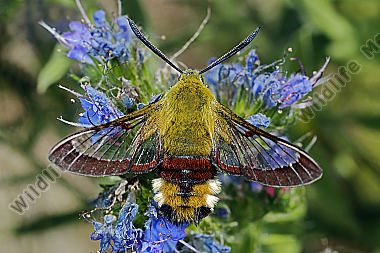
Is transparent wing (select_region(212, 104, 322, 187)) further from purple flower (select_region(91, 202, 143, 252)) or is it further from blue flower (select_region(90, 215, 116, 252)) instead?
blue flower (select_region(90, 215, 116, 252))

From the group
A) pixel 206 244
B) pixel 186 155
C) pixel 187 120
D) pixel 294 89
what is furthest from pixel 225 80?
pixel 206 244

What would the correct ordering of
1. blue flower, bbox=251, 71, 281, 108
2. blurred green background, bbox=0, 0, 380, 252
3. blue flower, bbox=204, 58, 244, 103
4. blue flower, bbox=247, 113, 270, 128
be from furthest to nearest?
1. blurred green background, bbox=0, 0, 380, 252
2. blue flower, bbox=204, 58, 244, 103
3. blue flower, bbox=251, 71, 281, 108
4. blue flower, bbox=247, 113, 270, 128

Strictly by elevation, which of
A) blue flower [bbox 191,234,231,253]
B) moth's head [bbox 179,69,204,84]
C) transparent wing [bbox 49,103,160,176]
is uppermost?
moth's head [bbox 179,69,204,84]

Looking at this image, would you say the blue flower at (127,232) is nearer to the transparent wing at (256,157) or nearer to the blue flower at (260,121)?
the transparent wing at (256,157)

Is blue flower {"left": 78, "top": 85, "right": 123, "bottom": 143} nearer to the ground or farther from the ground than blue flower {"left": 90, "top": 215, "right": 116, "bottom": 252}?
farther from the ground

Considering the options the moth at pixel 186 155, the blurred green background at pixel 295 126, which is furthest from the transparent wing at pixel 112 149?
the blurred green background at pixel 295 126

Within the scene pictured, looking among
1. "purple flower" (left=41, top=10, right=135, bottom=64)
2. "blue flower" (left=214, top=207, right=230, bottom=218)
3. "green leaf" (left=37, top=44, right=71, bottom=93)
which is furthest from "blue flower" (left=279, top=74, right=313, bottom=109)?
"green leaf" (left=37, top=44, right=71, bottom=93)
